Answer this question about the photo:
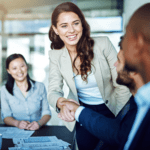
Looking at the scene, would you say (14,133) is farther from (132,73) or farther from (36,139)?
(132,73)

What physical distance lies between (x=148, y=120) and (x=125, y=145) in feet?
0.45

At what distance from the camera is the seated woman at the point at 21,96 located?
7.43 feet

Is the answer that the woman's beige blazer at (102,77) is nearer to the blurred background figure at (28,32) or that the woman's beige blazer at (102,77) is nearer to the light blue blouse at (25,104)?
the light blue blouse at (25,104)

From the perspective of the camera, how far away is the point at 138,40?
654 mm

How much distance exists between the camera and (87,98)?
5.56 ft

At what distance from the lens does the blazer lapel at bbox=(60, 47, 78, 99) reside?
164cm

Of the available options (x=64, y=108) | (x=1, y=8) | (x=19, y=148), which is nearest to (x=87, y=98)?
(x=64, y=108)

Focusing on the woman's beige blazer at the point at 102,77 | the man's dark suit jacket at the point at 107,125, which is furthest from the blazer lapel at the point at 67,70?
the man's dark suit jacket at the point at 107,125

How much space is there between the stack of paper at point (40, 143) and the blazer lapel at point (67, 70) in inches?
17.9

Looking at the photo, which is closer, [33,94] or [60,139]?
[60,139]

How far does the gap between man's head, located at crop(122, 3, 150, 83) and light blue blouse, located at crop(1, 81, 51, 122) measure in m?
1.69

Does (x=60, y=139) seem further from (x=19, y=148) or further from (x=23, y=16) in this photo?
(x=23, y=16)

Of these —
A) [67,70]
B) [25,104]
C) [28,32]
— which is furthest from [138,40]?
[28,32]

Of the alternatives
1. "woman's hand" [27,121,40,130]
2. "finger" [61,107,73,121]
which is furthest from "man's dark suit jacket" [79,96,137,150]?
"woman's hand" [27,121,40,130]
